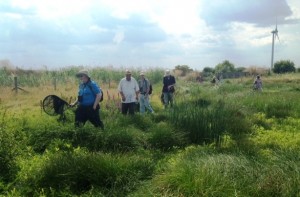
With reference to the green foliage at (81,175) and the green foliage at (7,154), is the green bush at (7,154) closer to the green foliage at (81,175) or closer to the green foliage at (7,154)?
the green foliage at (7,154)

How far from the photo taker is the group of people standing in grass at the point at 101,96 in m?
10.7

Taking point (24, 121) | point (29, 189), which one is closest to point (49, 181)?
point (29, 189)

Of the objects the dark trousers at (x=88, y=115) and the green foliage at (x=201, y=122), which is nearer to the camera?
the green foliage at (x=201, y=122)

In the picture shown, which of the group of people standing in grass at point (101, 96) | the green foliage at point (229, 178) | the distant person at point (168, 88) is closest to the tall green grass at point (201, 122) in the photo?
the group of people standing in grass at point (101, 96)

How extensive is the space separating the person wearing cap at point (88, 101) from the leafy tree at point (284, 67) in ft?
201

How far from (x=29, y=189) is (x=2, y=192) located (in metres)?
0.36

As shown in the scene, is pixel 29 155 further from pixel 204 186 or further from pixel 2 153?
pixel 204 186

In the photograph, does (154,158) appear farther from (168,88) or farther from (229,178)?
(168,88)

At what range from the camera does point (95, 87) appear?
10.7 metres

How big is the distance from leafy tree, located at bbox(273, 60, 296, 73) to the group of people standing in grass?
54.2 meters

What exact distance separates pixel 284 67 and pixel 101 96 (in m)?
61.9

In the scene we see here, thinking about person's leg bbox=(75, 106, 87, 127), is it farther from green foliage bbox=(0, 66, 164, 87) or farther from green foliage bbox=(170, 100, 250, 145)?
green foliage bbox=(0, 66, 164, 87)

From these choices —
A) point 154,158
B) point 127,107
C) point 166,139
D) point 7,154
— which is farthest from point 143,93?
point 7,154

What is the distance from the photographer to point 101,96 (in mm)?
10836
